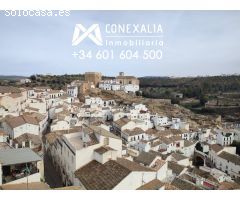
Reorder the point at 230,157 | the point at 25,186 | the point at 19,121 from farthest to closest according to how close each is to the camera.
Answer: the point at 230,157, the point at 19,121, the point at 25,186

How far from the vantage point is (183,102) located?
2270 centimetres

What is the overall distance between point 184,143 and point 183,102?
466 inches

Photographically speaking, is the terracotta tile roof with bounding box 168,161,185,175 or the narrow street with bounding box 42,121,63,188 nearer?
the narrow street with bounding box 42,121,63,188

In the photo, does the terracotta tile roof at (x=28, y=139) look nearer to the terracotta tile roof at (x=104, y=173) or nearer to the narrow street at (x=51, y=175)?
the narrow street at (x=51, y=175)

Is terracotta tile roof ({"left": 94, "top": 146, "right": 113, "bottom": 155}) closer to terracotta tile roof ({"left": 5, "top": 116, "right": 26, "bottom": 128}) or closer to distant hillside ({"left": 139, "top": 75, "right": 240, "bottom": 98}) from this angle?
terracotta tile roof ({"left": 5, "top": 116, "right": 26, "bottom": 128})

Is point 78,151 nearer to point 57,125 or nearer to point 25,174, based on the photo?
point 25,174

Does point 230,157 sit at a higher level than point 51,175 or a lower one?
lower

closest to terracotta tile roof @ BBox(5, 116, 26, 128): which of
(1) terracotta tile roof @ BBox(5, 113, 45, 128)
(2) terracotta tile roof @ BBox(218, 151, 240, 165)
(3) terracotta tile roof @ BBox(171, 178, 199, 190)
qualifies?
(1) terracotta tile roof @ BBox(5, 113, 45, 128)

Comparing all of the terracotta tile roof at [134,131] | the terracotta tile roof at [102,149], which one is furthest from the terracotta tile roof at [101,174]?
the terracotta tile roof at [134,131]

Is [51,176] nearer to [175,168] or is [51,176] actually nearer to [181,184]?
[181,184]

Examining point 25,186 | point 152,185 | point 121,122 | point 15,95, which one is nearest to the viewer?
point 25,186

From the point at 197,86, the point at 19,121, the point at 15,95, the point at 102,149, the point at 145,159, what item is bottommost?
the point at 145,159

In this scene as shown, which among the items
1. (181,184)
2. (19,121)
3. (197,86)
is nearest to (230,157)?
(181,184)

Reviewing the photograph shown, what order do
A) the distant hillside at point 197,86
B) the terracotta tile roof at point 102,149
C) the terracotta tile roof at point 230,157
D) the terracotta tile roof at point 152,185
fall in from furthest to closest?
the distant hillside at point 197,86 < the terracotta tile roof at point 230,157 < the terracotta tile roof at point 102,149 < the terracotta tile roof at point 152,185
